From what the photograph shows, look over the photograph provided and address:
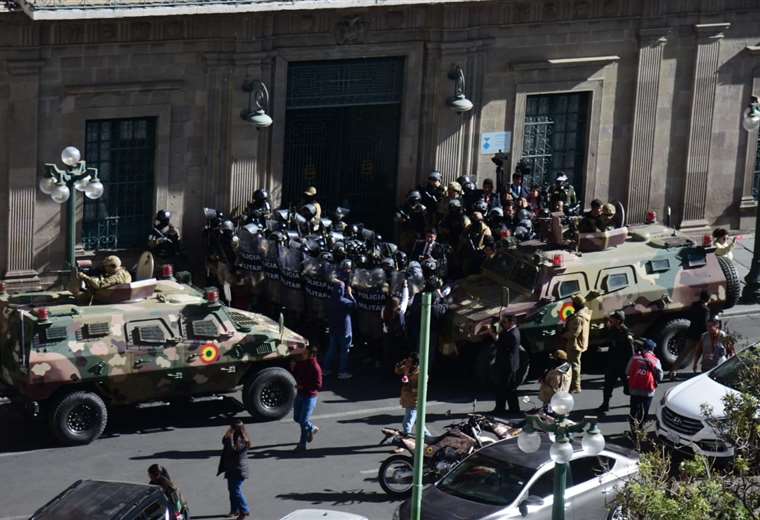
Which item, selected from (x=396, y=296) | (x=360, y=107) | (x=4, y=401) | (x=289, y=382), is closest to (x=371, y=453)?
(x=289, y=382)

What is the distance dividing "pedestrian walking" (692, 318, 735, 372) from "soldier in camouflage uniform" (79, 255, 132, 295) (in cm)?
891

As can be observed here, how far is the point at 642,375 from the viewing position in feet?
87.1

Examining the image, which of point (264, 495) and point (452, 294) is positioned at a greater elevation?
point (452, 294)

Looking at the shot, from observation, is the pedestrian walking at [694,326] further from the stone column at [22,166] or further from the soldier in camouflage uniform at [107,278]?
the stone column at [22,166]

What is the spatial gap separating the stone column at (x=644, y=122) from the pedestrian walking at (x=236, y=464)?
15244mm

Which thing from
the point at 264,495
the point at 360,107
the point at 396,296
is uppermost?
the point at 360,107

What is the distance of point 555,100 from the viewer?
35875 millimetres

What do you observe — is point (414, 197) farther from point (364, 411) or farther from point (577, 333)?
point (364, 411)

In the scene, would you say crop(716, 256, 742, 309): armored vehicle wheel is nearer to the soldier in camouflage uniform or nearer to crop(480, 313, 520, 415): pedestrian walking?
crop(480, 313, 520, 415): pedestrian walking

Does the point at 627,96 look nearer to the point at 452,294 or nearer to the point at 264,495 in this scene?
the point at 452,294

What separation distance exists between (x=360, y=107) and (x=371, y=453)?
990 centimetres

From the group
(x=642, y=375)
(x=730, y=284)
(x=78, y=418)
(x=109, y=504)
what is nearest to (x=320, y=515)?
(x=109, y=504)

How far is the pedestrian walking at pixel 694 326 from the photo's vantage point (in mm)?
29781

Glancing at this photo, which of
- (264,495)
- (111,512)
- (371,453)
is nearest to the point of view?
(111,512)
